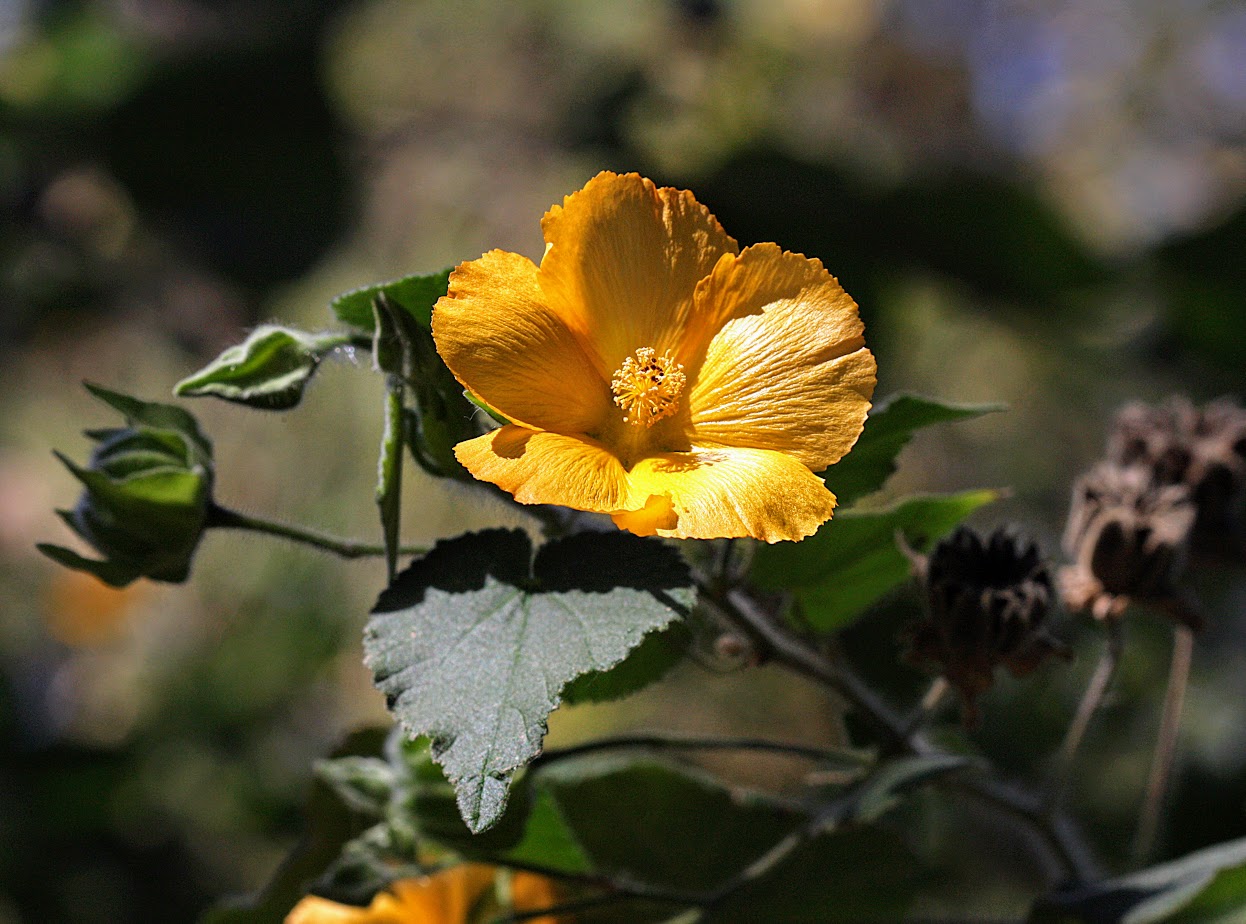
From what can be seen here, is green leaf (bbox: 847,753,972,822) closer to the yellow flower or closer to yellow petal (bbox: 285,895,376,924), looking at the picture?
the yellow flower

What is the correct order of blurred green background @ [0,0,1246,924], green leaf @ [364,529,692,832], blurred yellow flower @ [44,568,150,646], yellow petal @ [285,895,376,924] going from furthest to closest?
blurred yellow flower @ [44,568,150,646]
blurred green background @ [0,0,1246,924]
yellow petal @ [285,895,376,924]
green leaf @ [364,529,692,832]

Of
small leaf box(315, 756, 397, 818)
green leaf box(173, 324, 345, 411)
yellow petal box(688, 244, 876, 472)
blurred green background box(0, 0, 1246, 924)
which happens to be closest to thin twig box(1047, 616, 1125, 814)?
blurred green background box(0, 0, 1246, 924)

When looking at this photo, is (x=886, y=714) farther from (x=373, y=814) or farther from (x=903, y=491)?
(x=903, y=491)

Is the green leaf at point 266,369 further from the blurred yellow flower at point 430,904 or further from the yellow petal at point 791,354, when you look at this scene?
the blurred yellow flower at point 430,904

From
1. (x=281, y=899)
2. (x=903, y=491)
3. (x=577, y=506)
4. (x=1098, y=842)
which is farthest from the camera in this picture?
(x=903, y=491)

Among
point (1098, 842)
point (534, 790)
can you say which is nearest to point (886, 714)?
point (534, 790)
